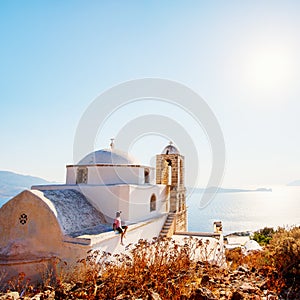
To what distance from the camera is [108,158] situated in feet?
39.5

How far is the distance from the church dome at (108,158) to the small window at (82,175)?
0.33 m

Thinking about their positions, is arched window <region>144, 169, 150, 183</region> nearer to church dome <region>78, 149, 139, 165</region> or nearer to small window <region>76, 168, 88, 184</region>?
church dome <region>78, 149, 139, 165</region>

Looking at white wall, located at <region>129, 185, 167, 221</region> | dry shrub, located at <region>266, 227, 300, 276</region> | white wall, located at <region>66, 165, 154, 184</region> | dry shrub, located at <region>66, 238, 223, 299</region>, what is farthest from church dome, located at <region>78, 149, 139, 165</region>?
dry shrub, located at <region>266, 227, 300, 276</region>

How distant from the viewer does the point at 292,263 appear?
4949 mm

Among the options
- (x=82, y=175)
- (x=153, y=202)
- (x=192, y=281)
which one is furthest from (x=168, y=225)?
(x=192, y=281)

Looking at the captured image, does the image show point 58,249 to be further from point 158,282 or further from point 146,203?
point 146,203

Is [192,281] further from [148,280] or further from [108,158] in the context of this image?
[108,158]

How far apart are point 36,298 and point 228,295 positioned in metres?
3.21

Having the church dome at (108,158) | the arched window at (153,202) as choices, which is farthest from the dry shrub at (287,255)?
the church dome at (108,158)

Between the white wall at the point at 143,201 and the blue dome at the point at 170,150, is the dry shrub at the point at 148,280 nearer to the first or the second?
the white wall at the point at 143,201

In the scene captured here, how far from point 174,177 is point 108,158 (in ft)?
15.7

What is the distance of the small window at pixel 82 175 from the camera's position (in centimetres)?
1195

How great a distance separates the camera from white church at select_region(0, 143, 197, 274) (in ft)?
24.7

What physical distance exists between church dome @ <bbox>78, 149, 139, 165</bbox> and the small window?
33cm
